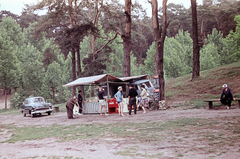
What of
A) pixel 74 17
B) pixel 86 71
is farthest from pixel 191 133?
pixel 74 17

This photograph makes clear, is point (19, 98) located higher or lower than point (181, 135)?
higher

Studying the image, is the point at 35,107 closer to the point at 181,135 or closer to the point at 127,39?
the point at 127,39

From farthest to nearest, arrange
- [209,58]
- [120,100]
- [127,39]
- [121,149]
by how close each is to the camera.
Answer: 1. [209,58]
2. [127,39]
3. [120,100]
4. [121,149]

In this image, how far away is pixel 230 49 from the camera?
41.7 m

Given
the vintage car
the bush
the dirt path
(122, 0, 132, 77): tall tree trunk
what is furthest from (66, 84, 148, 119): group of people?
the bush

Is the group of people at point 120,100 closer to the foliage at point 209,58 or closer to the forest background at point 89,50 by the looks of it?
the forest background at point 89,50

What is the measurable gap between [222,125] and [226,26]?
47575mm

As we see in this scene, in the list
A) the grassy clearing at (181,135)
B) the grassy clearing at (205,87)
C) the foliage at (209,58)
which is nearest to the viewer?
the grassy clearing at (181,135)

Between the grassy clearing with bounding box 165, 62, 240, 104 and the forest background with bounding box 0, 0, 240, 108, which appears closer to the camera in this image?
the grassy clearing with bounding box 165, 62, 240, 104

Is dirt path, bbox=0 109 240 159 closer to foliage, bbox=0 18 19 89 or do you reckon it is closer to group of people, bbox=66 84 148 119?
group of people, bbox=66 84 148 119

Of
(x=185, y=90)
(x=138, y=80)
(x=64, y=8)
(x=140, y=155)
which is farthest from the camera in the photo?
(x=64, y=8)

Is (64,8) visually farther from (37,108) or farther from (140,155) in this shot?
(140,155)

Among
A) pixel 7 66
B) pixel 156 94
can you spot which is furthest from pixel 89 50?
pixel 156 94

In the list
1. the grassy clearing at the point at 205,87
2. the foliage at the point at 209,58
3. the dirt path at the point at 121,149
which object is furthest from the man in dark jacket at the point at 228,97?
the foliage at the point at 209,58
